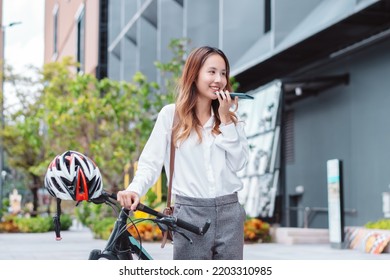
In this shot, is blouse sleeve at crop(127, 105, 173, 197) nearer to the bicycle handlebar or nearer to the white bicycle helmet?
the bicycle handlebar

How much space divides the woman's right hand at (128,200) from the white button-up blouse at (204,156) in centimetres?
31

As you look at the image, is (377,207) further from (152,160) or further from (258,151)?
(152,160)

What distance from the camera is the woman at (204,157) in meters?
3.00

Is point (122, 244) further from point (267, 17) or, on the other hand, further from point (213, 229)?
point (267, 17)

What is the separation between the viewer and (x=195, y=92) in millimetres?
3109

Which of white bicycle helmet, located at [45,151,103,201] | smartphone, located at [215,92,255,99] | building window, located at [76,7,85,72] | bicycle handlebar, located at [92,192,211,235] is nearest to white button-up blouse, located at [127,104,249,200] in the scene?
smartphone, located at [215,92,255,99]

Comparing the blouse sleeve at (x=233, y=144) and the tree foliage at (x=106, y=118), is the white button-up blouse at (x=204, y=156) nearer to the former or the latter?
the blouse sleeve at (x=233, y=144)

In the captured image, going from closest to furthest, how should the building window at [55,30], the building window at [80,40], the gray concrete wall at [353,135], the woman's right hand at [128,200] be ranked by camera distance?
the woman's right hand at [128,200] < the gray concrete wall at [353,135] < the building window at [55,30] < the building window at [80,40]

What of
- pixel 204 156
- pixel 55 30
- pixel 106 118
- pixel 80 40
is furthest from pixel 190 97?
pixel 80 40

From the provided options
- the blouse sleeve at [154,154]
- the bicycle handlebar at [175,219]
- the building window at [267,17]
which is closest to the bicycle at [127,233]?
the bicycle handlebar at [175,219]

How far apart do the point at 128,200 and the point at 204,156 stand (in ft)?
1.49

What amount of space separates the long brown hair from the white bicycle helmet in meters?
0.56

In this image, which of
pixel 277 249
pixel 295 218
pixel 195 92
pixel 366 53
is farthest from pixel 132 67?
pixel 195 92

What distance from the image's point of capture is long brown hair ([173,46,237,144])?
9.92ft
